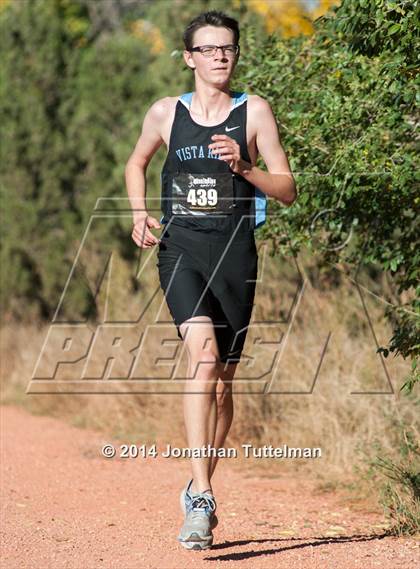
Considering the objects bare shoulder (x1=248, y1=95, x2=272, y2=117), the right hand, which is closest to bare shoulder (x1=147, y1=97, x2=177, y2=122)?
bare shoulder (x1=248, y1=95, x2=272, y2=117)

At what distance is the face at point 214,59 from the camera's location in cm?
573

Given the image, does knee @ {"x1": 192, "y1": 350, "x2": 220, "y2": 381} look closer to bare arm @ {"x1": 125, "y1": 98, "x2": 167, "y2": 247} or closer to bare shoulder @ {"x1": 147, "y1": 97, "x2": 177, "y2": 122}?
bare arm @ {"x1": 125, "y1": 98, "x2": 167, "y2": 247}

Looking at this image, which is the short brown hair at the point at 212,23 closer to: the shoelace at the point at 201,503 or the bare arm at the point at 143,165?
the bare arm at the point at 143,165

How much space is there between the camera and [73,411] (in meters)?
11.0

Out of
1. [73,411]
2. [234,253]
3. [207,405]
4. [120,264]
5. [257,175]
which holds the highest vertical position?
[257,175]

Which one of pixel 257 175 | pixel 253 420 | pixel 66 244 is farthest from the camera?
pixel 66 244

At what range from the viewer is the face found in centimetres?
573

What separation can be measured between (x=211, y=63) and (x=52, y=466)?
394cm

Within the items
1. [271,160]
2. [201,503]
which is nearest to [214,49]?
[271,160]

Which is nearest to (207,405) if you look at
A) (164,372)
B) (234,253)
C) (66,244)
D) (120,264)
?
(234,253)

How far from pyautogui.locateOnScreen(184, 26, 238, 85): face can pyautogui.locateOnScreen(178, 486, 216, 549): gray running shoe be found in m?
1.95

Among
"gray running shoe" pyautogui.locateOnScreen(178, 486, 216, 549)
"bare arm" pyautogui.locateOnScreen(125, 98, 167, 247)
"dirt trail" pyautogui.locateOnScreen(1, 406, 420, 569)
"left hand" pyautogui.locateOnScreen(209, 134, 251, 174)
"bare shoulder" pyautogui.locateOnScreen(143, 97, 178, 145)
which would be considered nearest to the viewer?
"left hand" pyautogui.locateOnScreen(209, 134, 251, 174)

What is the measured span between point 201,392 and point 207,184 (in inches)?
38.4

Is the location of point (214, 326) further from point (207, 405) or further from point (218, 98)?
point (218, 98)
